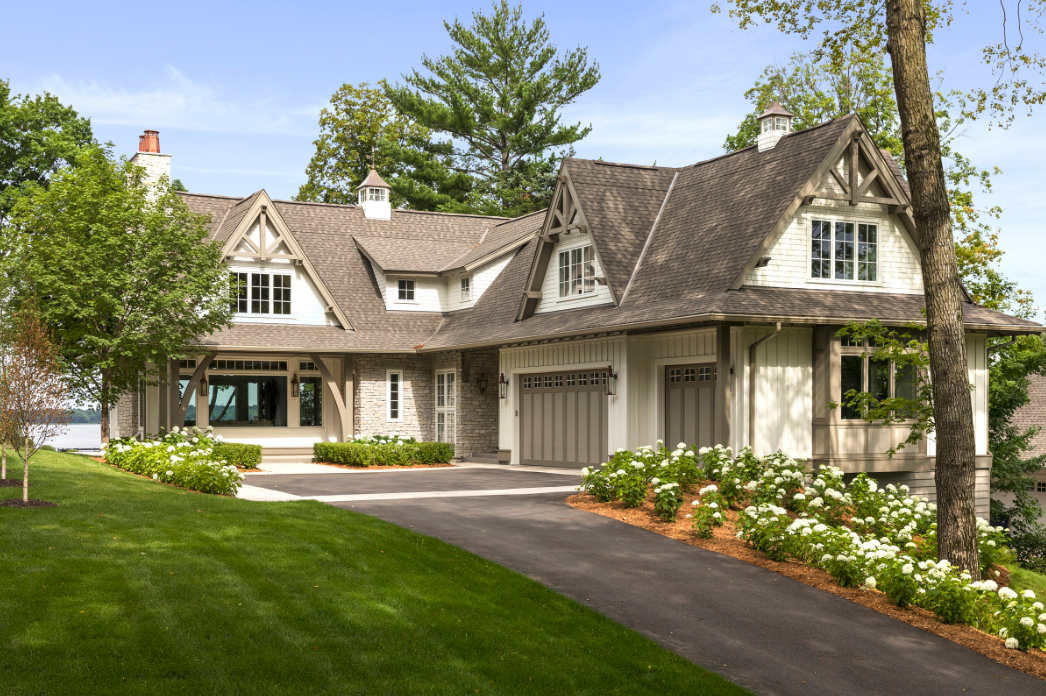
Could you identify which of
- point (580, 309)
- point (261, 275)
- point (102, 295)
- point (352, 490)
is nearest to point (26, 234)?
point (102, 295)

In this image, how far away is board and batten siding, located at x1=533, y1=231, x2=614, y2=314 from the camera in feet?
68.7

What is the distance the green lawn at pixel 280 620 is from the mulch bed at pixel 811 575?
308cm

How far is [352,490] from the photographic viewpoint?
665 inches

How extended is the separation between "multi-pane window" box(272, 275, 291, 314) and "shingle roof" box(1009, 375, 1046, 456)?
967 inches

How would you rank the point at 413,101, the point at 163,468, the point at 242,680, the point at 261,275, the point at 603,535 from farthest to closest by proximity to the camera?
the point at 413,101 → the point at 261,275 → the point at 163,468 → the point at 603,535 → the point at 242,680

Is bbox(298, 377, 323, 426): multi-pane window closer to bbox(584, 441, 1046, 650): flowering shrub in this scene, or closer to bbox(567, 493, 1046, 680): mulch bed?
bbox(567, 493, 1046, 680): mulch bed

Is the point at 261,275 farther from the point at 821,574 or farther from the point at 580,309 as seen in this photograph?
the point at 821,574

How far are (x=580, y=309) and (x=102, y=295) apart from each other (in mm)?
10246

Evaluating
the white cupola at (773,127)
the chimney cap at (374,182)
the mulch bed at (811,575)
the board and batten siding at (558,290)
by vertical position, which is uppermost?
the chimney cap at (374,182)

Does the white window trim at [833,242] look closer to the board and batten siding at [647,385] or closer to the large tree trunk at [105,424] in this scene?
the board and batten siding at [647,385]

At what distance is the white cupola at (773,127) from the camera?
20.6 metres

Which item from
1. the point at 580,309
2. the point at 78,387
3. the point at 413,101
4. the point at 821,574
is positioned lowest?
the point at 821,574

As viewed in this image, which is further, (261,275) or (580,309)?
(261,275)

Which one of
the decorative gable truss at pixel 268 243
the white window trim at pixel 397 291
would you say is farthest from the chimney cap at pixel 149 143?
the white window trim at pixel 397 291
